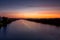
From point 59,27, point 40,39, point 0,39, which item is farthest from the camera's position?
point 59,27

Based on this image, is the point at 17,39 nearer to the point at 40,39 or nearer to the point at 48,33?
the point at 40,39

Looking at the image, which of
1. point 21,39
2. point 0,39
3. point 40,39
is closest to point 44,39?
point 40,39


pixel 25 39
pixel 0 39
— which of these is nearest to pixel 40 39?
pixel 25 39

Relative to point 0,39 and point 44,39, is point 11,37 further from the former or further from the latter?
point 44,39

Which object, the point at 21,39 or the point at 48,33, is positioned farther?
the point at 48,33

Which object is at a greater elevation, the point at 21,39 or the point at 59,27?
the point at 59,27

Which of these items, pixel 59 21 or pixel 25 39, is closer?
pixel 25 39

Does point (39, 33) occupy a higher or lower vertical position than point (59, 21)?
lower

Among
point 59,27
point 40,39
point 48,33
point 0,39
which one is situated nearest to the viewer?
point 0,39

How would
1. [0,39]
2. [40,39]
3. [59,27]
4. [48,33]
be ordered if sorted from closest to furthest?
[0,39] → [40,39] → [59,27] → [48,33]
